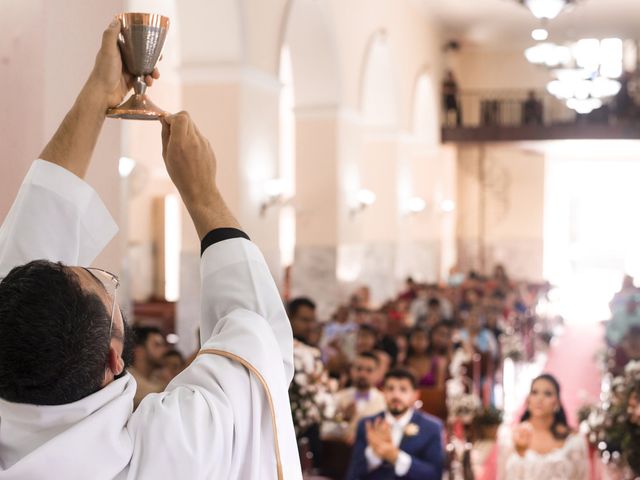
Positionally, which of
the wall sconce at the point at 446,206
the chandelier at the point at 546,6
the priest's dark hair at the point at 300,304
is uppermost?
the chandelier at the point at 546,6

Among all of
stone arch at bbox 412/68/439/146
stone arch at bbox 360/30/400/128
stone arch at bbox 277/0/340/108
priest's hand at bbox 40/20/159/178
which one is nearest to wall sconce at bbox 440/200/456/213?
stone arch at bbox 412/68/439/146

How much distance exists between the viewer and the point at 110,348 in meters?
2.08

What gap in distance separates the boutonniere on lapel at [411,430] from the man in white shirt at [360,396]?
2.64 ft

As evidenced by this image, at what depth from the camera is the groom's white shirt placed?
1.98 metres

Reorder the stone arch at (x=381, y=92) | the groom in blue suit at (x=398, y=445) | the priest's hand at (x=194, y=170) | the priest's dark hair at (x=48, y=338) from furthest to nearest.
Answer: the stone arch at (x=381, y=92)
the groom in blue suit at (x=398, y=445)
the priest's hand at (x=194, y=170)
the priest's dark hair at (x=48, y=338)

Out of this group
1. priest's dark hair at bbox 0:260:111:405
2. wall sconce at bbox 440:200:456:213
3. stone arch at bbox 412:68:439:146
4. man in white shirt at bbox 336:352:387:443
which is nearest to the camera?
priest's dark hair at bbox 0:260:111:405

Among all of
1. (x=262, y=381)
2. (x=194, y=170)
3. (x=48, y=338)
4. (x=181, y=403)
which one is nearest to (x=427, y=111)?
(x=194, y=170)

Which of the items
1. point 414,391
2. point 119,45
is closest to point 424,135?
point 414,391

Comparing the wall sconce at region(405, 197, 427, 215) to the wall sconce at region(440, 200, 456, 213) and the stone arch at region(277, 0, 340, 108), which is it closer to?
the wall sconce at region(440, 200, 456, 213)

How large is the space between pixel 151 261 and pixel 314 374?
43.5 ft

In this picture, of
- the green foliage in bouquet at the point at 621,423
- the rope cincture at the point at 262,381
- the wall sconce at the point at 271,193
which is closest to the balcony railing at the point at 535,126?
the wall sconce at the point at 271,193

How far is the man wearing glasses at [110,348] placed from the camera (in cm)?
196

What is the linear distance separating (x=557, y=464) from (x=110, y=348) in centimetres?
516

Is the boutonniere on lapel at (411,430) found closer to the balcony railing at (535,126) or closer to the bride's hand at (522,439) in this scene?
the bride's hand at (522,439)
